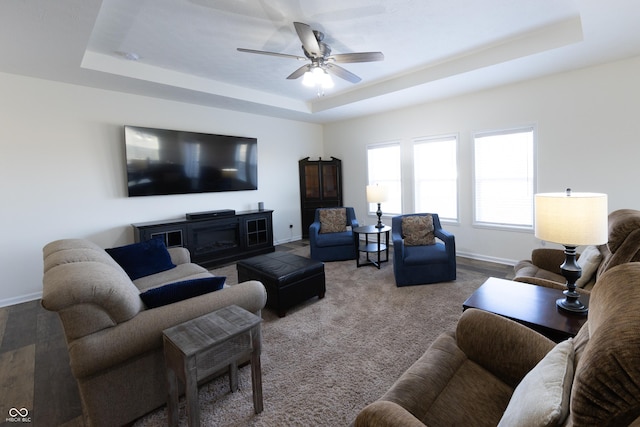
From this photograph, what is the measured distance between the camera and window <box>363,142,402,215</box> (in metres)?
5.79

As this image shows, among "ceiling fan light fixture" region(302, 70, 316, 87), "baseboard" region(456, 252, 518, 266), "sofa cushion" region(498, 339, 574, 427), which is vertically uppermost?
"ceiling fan light fixture" region(302, 70, 316, 87)

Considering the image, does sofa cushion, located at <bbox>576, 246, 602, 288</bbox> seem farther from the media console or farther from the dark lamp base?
the media console

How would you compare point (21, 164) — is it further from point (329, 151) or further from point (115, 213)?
point (329, 151)

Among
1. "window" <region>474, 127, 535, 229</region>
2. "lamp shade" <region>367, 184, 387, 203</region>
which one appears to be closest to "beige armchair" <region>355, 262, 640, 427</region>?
"lamp shade" <region>367, 184, 387, 203</region>

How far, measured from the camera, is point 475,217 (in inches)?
190

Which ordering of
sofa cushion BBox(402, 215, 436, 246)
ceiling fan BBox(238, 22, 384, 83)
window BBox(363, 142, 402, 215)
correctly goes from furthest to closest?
window BBox(363, 142, 402, 215)
sofa cushion BBox(402, 215, 436, 246)
ceiling fan BBox(238, 22, 384, 83)

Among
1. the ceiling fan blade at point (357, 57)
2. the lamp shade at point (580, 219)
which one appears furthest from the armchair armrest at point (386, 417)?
the ceiling fan blade at point (357, 57)

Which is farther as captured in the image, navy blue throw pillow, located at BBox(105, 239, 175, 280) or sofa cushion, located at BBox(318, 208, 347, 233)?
sofa cushion, located at BBox(318, 208, 347, 233)

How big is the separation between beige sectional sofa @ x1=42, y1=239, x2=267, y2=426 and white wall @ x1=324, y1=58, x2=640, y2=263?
4.37 meters

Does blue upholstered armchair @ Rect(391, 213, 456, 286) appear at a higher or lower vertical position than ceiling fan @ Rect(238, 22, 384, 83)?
lower

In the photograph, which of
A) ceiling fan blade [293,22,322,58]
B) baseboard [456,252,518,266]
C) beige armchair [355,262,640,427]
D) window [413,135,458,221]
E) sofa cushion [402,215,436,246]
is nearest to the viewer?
beige armchair [355,262,640,427]

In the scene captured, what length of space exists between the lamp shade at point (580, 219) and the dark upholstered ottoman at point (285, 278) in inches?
85.9

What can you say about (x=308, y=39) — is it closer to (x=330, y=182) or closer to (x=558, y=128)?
(x=558, y=128)

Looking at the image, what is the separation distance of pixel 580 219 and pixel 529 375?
3.36 feet
